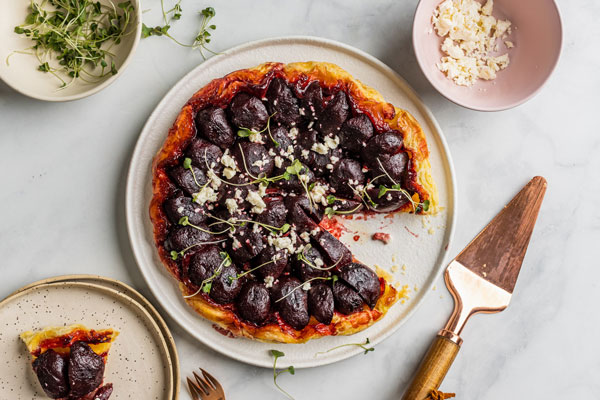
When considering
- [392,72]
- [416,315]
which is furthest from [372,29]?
[416,315]

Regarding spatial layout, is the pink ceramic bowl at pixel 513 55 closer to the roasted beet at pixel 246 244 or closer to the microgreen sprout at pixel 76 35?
the roasted beet at pixel 246 244

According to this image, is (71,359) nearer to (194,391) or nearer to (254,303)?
(194,391)

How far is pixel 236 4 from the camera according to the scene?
413 cm

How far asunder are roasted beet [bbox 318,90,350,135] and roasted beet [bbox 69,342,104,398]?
2212mm

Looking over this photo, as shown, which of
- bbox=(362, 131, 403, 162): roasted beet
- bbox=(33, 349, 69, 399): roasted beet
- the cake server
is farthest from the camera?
the cake server

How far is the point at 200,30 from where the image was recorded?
4090 mm

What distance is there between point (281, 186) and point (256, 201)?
25 cm

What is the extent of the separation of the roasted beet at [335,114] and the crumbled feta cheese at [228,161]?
656 millimetres

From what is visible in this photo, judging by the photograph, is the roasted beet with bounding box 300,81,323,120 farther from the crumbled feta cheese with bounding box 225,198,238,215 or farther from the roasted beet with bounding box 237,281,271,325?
the roasted beet with bounding box 237,281,271,325

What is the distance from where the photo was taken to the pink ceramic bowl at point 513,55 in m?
3.89

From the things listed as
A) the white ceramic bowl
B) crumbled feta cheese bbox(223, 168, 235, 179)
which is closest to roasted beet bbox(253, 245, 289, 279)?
crumbled feta cheese bbox(223, 168, 235, 179)

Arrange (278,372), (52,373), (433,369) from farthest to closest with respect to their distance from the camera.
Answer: (278,372) < (433,369) < (52,373)

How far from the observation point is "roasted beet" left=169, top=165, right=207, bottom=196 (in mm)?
3643

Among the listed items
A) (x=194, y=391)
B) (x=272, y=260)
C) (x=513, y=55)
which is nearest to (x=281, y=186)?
(x=272, y=260)
